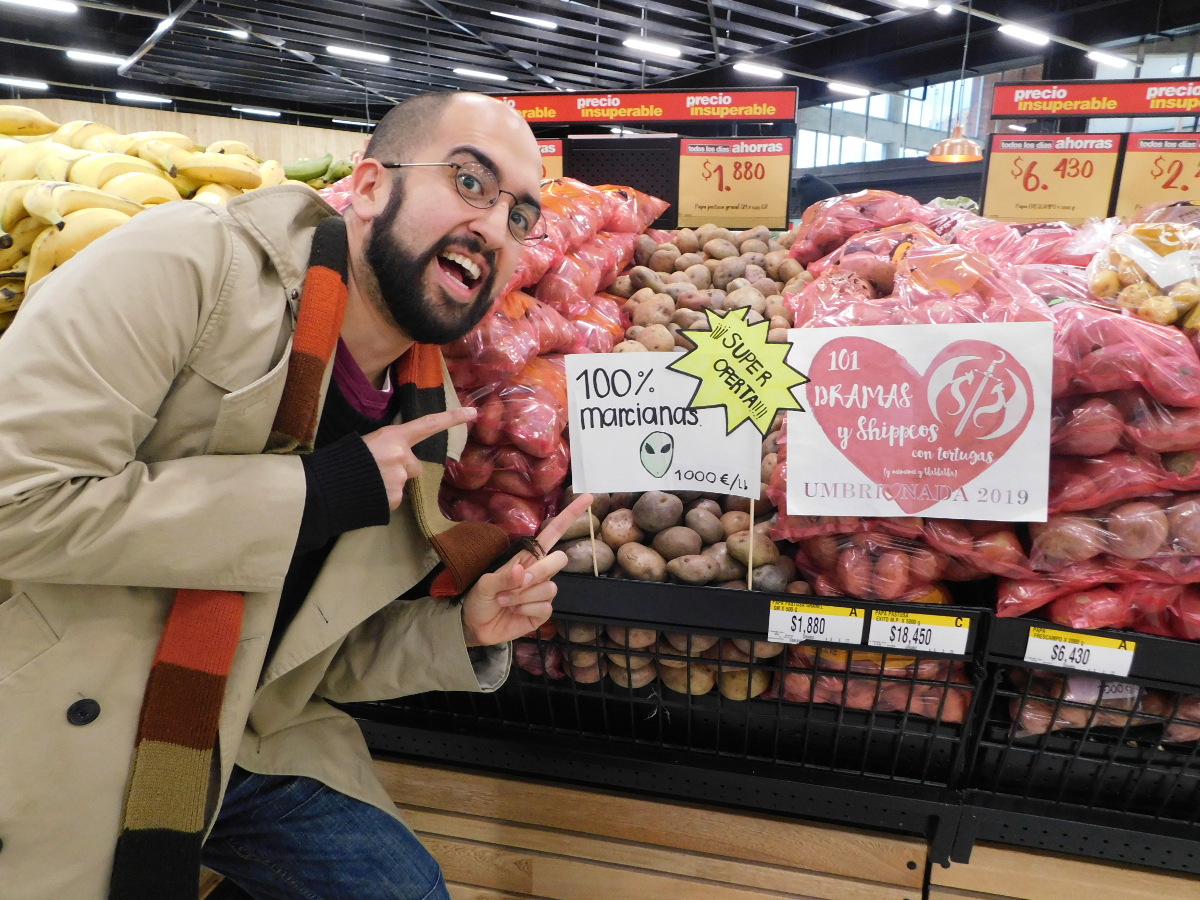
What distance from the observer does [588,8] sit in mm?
10203

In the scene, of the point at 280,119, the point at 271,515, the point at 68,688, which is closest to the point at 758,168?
the point at 271,515

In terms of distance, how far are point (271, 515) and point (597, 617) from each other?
0.53m

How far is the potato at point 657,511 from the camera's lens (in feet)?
4.31

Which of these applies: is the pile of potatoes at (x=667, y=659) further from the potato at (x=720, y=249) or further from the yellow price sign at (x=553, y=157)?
the yellow price sign at (x=553, y=157)

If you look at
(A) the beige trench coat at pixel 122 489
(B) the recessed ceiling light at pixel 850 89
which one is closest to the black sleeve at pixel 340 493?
(A) the beige trench coat at pixel 122 489

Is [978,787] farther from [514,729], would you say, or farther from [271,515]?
[271,515]

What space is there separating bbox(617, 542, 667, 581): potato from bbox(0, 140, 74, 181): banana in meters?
2.01

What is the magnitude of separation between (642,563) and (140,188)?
1.72m

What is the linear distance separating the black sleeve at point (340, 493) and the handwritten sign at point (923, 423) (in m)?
0.62

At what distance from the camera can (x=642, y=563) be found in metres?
1.24

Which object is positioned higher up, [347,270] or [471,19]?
[471,19]

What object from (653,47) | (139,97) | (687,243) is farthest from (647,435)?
(139,97)

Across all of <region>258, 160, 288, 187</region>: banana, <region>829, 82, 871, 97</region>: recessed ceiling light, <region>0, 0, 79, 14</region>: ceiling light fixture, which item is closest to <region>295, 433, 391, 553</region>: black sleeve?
<region>258, 160, 288, 187</region>: banana

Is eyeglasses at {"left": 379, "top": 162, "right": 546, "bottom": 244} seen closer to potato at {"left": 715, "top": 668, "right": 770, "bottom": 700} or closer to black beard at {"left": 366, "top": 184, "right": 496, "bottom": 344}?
black beard at {"left": 366, "top": 184, "right": 496, "bottom": 344}
